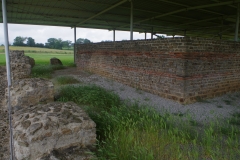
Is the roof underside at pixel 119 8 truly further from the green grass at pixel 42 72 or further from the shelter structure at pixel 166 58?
the green grass at pixel 42 72

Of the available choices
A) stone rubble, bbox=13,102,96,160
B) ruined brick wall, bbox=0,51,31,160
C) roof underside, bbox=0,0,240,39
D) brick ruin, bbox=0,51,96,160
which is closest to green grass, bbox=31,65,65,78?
ruined brick wall, bbox=0,51,31,160

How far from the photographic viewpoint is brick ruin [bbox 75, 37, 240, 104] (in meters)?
6.00

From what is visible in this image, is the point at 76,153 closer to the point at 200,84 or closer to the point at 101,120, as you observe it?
the point at 101,120

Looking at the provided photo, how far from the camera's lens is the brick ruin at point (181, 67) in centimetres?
600

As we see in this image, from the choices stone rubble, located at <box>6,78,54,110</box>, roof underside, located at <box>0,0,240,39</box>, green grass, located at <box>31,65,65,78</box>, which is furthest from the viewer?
roof underside, located at <box>0,0,240,39</box>

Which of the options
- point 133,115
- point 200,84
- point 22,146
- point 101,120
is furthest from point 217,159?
point 200,84

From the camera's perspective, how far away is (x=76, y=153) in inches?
120

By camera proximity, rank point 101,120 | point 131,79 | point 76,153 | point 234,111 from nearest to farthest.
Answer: point 76,153, point 101,120, point 234,111, point 131,79

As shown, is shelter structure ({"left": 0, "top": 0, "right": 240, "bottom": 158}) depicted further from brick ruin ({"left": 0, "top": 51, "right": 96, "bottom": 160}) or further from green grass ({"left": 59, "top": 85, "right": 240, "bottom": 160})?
brick ruin ({"left": 0, "top": 51, "right": 96, "bottom": 160})

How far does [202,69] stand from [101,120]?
13.7ft

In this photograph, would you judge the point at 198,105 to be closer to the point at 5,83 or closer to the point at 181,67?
the point at 181,67

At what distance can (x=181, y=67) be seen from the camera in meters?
5.93

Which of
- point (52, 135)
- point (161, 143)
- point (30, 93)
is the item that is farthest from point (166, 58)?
point (52, 135)

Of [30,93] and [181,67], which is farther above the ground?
[181,67]
